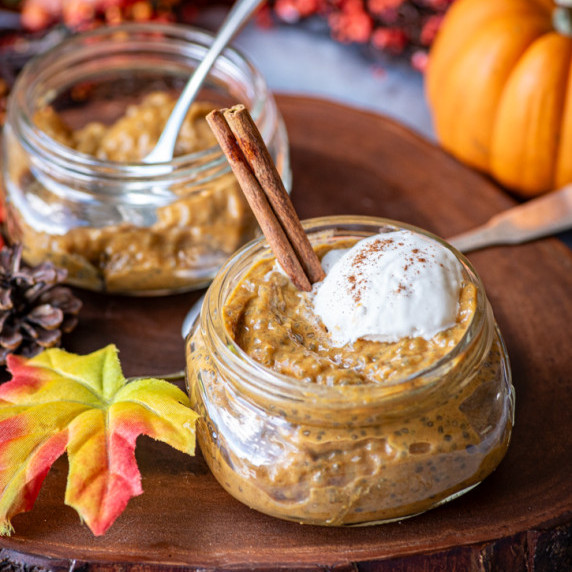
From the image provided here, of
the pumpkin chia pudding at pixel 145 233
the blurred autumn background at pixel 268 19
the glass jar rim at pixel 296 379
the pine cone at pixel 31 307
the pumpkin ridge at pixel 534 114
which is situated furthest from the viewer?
the blurred autumn background at pixel 268 19

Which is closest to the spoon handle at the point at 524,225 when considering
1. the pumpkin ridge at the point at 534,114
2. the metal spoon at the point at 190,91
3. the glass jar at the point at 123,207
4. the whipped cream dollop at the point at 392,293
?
the pumpkin ridge at the point at 534,114

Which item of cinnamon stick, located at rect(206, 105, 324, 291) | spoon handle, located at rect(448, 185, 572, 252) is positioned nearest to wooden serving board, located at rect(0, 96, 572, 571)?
spoon handle, located at rect(448, 185, 572, 252)

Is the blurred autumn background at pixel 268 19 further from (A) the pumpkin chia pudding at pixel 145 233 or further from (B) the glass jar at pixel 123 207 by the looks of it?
(A) the pumpkin chia pudding at pixel 145 233

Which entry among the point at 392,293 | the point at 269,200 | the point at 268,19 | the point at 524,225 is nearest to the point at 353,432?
the point at 392,293

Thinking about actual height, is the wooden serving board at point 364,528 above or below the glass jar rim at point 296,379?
below

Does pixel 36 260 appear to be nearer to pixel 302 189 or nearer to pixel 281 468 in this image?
pixel 302 189

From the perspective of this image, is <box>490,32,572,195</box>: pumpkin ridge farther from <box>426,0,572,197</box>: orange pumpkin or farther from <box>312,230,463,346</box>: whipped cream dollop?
<box>312,230,463,346</box>: whipped cream dollop

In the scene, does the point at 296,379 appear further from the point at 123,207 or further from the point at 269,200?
the point at 123,207
